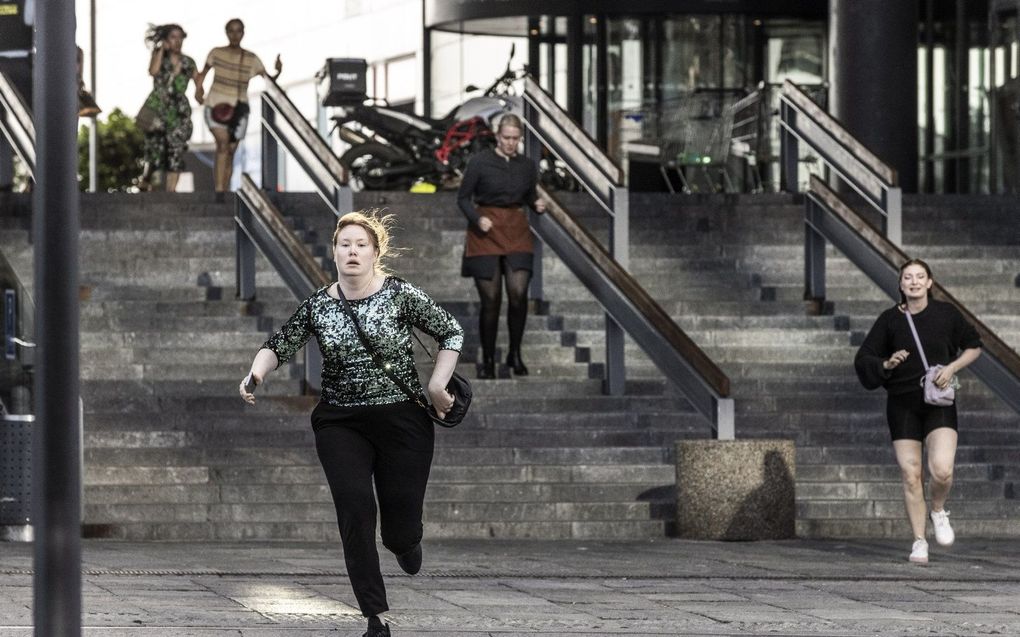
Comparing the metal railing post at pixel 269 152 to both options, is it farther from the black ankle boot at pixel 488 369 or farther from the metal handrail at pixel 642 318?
the black ankle boot at pixel 488 369

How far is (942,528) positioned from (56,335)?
21.6ft

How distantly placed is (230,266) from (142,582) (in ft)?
24.1

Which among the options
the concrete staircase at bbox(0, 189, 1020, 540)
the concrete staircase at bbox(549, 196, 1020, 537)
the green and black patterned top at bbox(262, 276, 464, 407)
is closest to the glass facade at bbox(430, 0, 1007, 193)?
the concrete staircase at bbox(549, 196, 1020, 537)

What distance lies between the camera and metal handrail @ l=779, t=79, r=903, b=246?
56.1 ft

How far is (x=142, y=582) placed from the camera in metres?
9.89

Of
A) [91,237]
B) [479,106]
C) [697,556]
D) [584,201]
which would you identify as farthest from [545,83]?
[697,556]

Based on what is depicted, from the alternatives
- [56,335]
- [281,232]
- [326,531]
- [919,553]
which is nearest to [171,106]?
[281,232]

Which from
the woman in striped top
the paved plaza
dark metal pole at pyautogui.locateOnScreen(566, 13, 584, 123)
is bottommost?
the paved plaza

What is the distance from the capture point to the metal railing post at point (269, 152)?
1789 cm

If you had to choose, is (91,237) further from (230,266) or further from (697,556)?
(697,556)

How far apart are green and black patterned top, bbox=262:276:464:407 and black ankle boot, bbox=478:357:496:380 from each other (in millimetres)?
6339

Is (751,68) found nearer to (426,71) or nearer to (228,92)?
(426,71)

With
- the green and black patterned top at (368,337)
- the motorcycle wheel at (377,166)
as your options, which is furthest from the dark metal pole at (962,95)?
the green and black patterned top at (368,337)

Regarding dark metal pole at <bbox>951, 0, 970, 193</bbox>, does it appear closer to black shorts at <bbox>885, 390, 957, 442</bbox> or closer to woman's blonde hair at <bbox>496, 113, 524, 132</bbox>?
woman's blonde hair at <bbox>496, 113, 524, 132</bbox>
